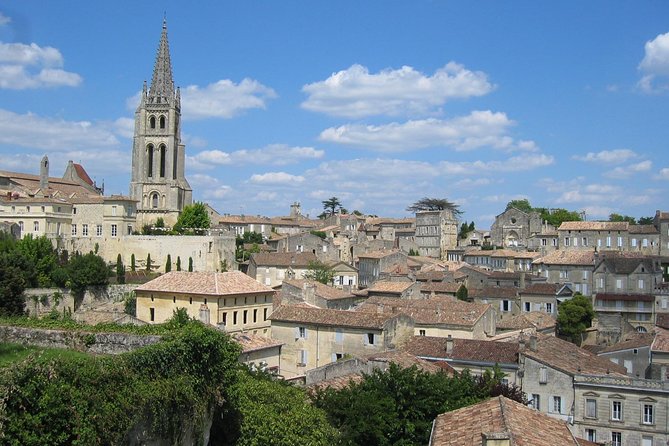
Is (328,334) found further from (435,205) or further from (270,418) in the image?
(435,205)

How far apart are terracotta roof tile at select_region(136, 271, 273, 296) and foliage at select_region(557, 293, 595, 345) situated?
25.7m

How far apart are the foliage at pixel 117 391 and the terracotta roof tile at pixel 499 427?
616 cm

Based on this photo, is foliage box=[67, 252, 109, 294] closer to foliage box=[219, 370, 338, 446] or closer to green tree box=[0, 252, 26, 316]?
green tree box=[0, 252, 26, 316]

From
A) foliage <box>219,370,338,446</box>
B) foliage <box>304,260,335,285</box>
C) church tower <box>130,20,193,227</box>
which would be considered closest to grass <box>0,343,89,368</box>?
foliage <box>219,370,338,446</box>

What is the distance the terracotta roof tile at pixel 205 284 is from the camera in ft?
132

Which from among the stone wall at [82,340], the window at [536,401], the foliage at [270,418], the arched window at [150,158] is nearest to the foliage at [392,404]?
the foliage at [270,418]

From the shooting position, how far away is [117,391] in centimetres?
1323

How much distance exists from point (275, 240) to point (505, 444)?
2982 inches

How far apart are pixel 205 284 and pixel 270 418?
856 inches

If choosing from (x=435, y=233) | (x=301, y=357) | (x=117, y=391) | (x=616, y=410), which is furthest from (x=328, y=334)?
(x=435, y=233)

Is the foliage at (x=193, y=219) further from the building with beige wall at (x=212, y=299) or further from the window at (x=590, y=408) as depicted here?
the window at (x=590, y=408)

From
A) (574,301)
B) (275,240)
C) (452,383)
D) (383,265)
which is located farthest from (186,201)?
(452,383)

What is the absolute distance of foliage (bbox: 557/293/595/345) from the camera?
54.5 metres

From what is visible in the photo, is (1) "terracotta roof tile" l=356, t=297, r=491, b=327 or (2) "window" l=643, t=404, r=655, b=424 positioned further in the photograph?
(1) "terracotta roof tile" l=356, t=297, r=491, b=327
